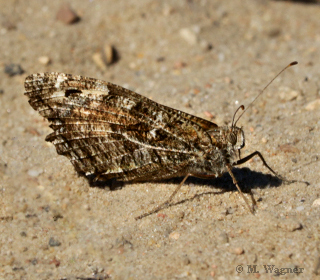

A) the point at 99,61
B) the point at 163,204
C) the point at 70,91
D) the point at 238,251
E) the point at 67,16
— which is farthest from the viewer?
the point at 67,16

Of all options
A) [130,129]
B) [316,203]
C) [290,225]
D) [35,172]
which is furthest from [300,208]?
[35,172]

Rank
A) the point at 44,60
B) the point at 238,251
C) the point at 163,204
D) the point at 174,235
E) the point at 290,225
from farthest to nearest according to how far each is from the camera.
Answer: the point at 44,60 → the point at 163,204 → the point at 174,235 → the point at 290,225 → the point at 238,251

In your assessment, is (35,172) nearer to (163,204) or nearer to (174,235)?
(163,204)

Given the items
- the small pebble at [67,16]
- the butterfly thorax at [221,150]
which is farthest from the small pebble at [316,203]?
the small pebble at [67,16]

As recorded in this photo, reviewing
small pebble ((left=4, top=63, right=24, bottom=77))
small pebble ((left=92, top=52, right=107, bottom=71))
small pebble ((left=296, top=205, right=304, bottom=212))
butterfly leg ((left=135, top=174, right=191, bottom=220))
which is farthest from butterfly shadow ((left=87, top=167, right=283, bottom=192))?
small pebble ((left=92, top=52, right=107, bottom=71))

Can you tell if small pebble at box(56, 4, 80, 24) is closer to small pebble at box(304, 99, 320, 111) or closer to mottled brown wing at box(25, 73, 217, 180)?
mottled brown wing at box(25, 73, 217, 180)

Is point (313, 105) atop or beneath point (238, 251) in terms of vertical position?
atop

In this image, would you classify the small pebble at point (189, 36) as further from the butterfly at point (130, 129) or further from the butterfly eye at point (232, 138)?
the butterfly eye at point (232, 138)
